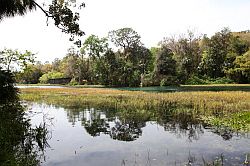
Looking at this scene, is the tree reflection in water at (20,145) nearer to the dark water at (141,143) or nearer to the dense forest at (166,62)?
the dark water at (141,143)

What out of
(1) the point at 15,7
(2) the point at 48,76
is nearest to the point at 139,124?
(1) the point at 15,7

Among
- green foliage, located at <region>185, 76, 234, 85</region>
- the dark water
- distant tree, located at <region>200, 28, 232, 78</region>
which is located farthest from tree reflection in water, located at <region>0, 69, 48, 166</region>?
distant tree, located at <region>200, 28, 232, 78</region>

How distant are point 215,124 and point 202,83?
5496cm

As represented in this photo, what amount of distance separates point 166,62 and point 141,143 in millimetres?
53668

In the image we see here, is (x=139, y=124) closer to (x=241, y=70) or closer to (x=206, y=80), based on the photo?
(x=241, y=70)

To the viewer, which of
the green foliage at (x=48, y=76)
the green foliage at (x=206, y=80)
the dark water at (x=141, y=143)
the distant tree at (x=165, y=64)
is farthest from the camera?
the green foliage at (x=48, y=76)

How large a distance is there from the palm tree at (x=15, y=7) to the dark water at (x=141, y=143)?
5.80 metres

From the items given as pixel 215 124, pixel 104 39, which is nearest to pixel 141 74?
pixel 104 39

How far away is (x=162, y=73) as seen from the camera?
2534 inches

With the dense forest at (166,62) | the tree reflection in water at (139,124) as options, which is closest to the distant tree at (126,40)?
the dense forest at (166,62)

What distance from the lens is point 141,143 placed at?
1091 centimetres

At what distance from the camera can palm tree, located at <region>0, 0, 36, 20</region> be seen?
12.4m

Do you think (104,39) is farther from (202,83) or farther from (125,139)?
(125,139)

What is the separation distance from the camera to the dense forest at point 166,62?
64.1 m
